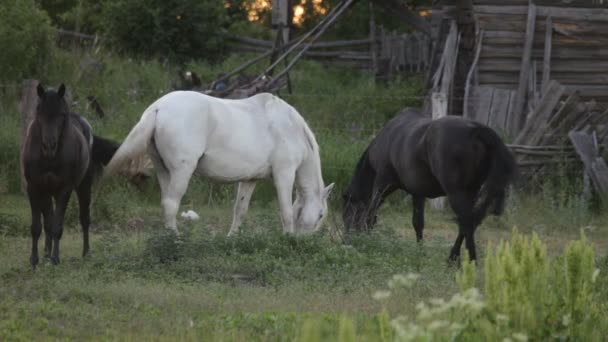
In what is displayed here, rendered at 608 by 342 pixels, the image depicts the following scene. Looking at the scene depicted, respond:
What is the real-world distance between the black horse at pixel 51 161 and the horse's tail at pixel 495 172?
12.0ft

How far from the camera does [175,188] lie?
1158cm

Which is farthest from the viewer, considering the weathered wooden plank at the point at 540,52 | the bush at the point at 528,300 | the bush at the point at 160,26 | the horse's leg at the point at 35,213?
the bush at the point at 160,26

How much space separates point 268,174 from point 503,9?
8.19 m

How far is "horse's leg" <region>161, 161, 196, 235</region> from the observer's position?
455 inches

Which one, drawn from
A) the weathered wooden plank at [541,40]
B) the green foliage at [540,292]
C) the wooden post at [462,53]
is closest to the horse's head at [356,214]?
the green foliage at [540,292]

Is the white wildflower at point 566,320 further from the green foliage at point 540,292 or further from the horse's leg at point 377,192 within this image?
the horse's leg at point 377,192

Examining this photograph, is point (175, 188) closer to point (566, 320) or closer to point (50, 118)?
point (50, 118)

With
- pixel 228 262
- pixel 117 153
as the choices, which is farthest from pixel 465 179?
pixel 117 153

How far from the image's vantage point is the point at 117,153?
11336 millimetres

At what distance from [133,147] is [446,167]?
3035 millimetres

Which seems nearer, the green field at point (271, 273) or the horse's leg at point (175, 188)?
the green field at point (271, 273)

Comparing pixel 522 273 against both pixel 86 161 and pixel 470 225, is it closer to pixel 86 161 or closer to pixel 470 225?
pixel 470 225

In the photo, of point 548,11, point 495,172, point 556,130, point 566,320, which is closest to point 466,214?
point 495,172

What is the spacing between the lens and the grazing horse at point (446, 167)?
34.0ft
